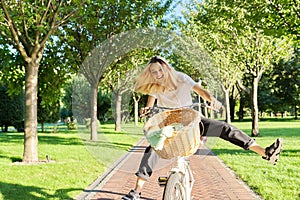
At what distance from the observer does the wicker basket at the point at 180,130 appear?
3.64 metres

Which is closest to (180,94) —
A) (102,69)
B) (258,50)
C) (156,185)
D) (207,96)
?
(207,96)

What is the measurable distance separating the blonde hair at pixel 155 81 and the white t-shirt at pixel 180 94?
6 cm

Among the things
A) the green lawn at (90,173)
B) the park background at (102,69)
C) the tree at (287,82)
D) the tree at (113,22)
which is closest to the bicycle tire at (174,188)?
the park background at (102,69)

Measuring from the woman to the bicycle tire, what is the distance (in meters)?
0.53

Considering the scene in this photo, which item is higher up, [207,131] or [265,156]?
[207,131]

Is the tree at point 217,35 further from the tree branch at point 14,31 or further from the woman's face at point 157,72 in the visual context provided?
the woman's face at point 157,72

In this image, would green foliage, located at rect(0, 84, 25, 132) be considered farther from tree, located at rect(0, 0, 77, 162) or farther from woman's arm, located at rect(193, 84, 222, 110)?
woman's arm, located at rect(193, 84, 222, 110)

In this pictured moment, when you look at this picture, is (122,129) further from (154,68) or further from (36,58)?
(36,58)

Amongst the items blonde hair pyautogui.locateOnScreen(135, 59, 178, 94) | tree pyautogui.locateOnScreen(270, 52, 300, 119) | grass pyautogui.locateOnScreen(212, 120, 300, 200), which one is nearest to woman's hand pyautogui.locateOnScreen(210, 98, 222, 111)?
blonde hair pyautogui.locateOnScreen(135, 59, 178, 94)

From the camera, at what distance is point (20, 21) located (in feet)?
36.3

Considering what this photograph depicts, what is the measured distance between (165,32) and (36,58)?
7.17 meters

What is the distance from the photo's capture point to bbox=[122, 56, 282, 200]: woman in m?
4.09

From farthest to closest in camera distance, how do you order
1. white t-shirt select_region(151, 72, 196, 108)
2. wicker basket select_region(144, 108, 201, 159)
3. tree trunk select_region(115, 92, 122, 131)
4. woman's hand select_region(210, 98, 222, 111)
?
tree trunk select_region(115, 92, 122, 131) < white t-shirt select_region(151, 72, 196, 108) < woman's hand select_region(210, 98, 222, 111) < wicker basket select_region(144, 108, 201, 159)

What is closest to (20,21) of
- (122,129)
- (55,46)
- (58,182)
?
(55,46)
